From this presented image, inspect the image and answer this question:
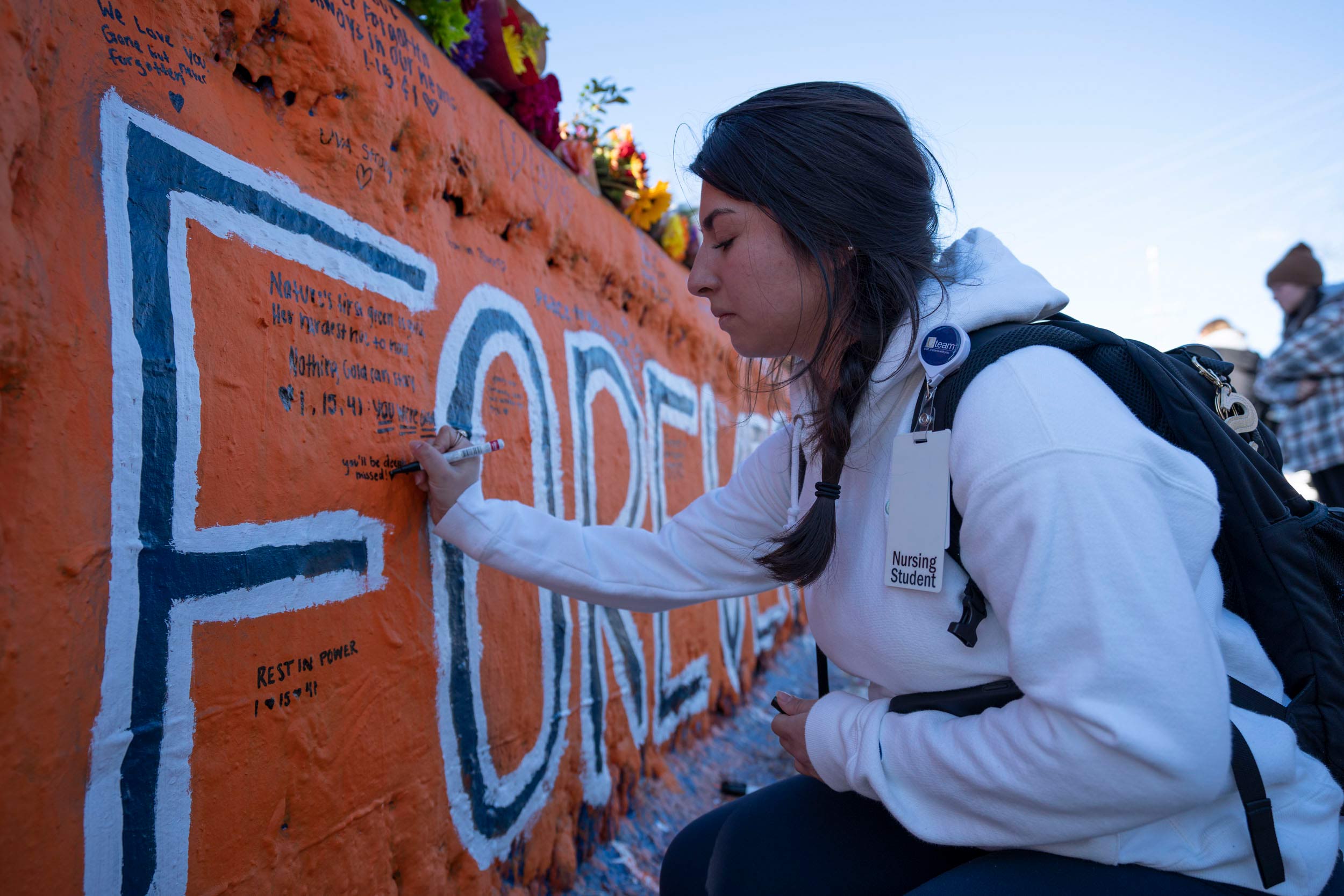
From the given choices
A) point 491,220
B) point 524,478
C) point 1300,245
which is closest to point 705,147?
point 491,220

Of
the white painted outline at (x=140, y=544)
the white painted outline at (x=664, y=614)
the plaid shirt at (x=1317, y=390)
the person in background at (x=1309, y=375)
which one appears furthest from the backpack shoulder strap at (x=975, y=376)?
the plaid shirt at (x=1317, y=390)

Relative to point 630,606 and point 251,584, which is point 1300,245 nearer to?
point 630,606

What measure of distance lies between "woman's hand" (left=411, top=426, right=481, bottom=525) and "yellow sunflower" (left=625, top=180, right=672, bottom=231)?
6.07ft

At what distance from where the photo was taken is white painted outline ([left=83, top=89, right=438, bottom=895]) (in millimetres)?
1068

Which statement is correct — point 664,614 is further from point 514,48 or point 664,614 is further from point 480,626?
point 514,48

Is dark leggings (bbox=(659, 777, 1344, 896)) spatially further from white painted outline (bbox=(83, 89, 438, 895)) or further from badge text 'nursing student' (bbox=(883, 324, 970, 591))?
white painted outline (bbox=(83, 89, 438, 895))

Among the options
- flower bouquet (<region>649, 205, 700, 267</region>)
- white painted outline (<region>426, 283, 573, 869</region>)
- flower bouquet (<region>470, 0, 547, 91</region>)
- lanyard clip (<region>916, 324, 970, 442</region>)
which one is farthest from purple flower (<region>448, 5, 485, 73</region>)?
lanyard clip (<region>916, 324, 970, 442</region>)

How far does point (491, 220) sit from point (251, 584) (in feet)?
4.03

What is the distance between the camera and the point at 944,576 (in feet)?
3.60

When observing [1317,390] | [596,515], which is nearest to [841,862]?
[596,515]

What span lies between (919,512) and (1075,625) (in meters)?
0.25

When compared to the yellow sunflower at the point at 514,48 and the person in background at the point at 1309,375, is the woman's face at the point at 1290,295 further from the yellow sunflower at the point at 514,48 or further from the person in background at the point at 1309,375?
the yellow sunflower at the point at 514,48

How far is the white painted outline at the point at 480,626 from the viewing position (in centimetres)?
176

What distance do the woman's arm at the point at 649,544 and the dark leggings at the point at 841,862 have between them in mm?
436
